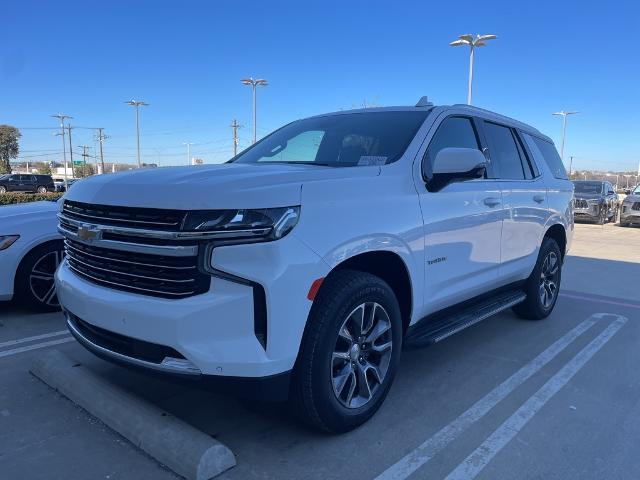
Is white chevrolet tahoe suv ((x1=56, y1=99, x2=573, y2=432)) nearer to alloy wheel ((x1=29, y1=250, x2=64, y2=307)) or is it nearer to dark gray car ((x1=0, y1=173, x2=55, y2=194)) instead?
alloy wheel ((x1=29, y1=250, x2=64, y2=307))

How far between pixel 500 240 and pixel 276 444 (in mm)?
2532

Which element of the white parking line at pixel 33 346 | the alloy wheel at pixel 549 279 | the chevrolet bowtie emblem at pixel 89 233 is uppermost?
the chevrolet bowtie emblem at pixel 89 233

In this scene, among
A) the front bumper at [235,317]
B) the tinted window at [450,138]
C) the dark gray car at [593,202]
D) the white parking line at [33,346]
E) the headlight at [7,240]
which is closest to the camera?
the front bumper at [235,317]

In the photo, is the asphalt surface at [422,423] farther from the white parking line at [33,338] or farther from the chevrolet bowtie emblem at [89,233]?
the chevrolet bowtie emblem at [89,233]

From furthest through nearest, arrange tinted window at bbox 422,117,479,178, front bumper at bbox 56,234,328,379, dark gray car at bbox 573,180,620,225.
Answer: dark gray car at bbox 573,180,620,225 → tinted window at bbox 422,117,479,178 → front bumper at bbox 56,234,328,379

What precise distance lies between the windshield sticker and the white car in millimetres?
3429

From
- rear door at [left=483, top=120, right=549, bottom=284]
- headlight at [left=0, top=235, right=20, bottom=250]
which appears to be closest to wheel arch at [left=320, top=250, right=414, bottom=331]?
rear door at [left=483, top=120, right=549, bottom=284]

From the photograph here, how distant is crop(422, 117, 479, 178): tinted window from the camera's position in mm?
3509

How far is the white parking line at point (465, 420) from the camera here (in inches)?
104

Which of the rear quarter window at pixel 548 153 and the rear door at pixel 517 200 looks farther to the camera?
the rear quarter window at pixel 548 153

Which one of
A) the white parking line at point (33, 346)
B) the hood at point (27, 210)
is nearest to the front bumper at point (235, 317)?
the white parking line at point (33, 346)

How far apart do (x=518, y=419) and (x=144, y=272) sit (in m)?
2.43

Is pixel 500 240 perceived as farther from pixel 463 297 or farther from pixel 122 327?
pixel 122 327

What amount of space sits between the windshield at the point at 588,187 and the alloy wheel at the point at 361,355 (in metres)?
20.0
